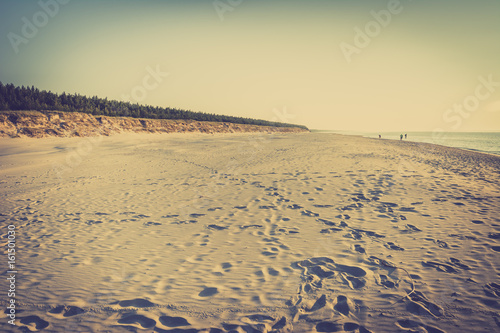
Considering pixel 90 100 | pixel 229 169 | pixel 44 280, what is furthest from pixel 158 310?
pixel 90 100

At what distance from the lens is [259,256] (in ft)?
15.1

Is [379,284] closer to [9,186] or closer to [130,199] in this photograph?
[130,199]

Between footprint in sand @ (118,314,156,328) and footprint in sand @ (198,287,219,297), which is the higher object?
footprint in sand @ (198,287,219,297)

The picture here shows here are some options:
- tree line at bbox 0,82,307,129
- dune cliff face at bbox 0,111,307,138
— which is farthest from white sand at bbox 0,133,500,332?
tree line at bbox 0,82,307,129

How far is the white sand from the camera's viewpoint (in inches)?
122

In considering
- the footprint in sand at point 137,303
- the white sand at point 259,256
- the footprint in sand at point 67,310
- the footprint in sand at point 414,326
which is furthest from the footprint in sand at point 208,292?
the footprint in sand at point 414,326

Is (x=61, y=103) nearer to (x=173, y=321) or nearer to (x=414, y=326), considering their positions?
(x=173, y=321)

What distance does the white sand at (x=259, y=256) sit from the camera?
10.2 feet

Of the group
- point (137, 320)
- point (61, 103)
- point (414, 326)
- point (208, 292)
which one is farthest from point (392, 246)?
point (61, 103)

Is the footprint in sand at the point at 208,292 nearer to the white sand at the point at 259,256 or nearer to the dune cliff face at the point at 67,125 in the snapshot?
the white sand at the point at 259,256

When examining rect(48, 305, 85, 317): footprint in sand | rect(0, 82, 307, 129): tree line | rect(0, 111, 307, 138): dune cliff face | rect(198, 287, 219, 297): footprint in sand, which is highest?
rect(0, 82, 307, 129): tree line

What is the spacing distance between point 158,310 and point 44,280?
7.78ft

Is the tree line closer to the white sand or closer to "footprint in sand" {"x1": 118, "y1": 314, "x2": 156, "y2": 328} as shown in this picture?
the white sand

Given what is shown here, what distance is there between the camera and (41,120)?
26359 mm
